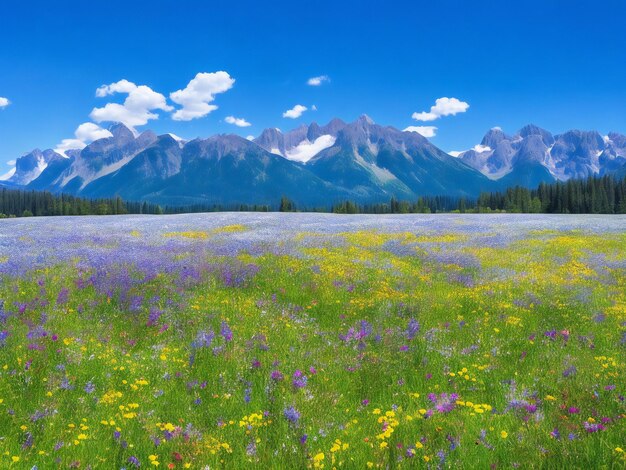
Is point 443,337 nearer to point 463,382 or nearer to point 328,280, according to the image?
point 463,382

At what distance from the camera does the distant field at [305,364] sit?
5836mm

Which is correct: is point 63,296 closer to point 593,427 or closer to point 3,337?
point 3,337

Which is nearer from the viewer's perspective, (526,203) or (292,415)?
(292,415)

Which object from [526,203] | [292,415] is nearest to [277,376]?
[292,415]

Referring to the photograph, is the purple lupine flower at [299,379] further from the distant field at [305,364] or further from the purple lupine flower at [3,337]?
the purple lupine flower at [3,337]

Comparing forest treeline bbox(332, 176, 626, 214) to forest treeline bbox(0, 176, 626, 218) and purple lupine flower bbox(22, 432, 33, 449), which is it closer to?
forest treeline bbox(0, 176, 626, 218)

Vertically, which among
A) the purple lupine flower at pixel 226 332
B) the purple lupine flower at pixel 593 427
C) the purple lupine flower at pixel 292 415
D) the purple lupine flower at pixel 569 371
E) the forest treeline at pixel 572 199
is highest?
the forest treeline at pixel 572 199

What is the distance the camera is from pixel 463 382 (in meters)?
7.82

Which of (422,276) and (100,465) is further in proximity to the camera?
(422,276)

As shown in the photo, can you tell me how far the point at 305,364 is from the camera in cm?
846

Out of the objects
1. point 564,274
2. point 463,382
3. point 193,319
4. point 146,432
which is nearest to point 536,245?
point 564,274

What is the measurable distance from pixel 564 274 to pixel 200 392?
→ 14344 mm

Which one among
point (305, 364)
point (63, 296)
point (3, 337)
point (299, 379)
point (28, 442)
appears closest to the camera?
point (28, 442)

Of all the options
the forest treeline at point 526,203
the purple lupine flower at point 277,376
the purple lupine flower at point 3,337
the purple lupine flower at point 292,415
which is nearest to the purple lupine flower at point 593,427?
the purple lupine flower at point 292,415
